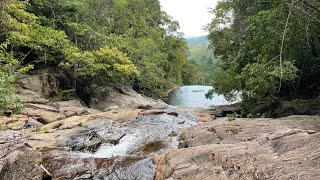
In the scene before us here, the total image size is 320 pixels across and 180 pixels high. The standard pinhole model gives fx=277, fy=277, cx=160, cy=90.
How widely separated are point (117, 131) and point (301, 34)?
1031 centimetres

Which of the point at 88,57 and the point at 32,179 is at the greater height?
the point at 88,57

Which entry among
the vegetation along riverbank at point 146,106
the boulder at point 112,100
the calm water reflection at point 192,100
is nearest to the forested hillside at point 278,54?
the vegetation along riverbank at point 146,106

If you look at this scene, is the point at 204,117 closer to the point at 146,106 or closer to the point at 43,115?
the point at 146,106

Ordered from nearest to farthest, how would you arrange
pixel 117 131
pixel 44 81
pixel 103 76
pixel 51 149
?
pixel 51 149, pixel 117 131, pixel 44 81, pixel 103 76

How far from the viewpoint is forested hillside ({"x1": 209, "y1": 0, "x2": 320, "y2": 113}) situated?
1223 cm

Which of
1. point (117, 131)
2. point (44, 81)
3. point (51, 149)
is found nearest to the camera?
point (51, 149)

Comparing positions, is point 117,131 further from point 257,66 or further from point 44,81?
point 44,81

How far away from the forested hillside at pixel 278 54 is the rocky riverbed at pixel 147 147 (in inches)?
108

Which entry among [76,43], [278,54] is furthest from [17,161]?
[76,43]

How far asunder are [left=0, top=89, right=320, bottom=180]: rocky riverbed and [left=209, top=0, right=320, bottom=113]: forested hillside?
274cm

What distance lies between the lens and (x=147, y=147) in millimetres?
11922

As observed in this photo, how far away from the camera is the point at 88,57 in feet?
74.3

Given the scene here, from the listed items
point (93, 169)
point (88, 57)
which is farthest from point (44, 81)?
point (93, 169)

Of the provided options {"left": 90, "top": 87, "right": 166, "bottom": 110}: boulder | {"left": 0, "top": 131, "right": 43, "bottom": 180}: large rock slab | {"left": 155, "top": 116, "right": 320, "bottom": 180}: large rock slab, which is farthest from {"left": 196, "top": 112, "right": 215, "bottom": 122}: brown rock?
{"left": 0, "top": 131, "right": 43, "bottom": 180}: large rock slab
